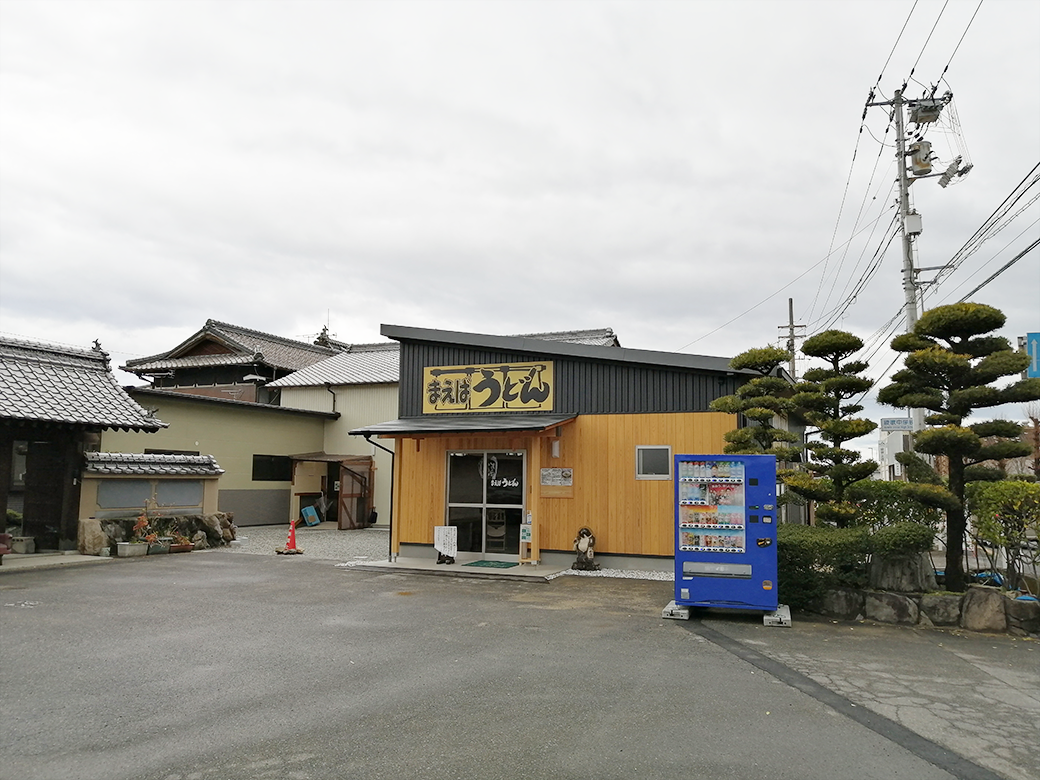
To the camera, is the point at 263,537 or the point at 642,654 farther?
the point at 263,537

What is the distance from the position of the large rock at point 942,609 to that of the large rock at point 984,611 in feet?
0.22

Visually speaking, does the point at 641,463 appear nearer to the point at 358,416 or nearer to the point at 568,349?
the point at 568,349

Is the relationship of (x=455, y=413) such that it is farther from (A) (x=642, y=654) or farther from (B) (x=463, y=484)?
(A) (x=642, y=654)

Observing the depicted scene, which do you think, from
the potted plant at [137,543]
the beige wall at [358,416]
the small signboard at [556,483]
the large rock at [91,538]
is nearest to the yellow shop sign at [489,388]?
the small signboard at [556,483]


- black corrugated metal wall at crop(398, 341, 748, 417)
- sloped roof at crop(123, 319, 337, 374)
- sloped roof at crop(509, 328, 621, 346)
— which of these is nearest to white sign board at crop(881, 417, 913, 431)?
black corrugated metal wall at crop(398, 341, 748, 417)

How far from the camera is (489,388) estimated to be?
13109 millimetres

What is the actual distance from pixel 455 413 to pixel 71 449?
7538 mm

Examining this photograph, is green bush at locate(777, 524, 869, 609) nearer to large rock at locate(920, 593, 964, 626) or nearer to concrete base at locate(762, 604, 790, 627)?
concrete base at locate(762, 604, 790, 627)

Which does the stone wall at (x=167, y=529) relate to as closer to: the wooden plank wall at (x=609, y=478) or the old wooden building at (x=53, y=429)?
the old wooden building at (x=53, y=429)

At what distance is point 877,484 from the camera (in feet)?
30.1

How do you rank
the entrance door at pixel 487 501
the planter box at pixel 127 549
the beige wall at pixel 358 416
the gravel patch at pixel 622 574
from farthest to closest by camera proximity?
the beige wall at pixel 358 416 → the planter box at pixel 127 549 → the entrance door at pixel 487 501 → the gravel patch at pixel 622 574

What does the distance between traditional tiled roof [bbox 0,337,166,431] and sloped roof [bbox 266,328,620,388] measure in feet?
31.0

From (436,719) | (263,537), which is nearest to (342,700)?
(436,719)

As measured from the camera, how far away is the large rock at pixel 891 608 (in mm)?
7789
